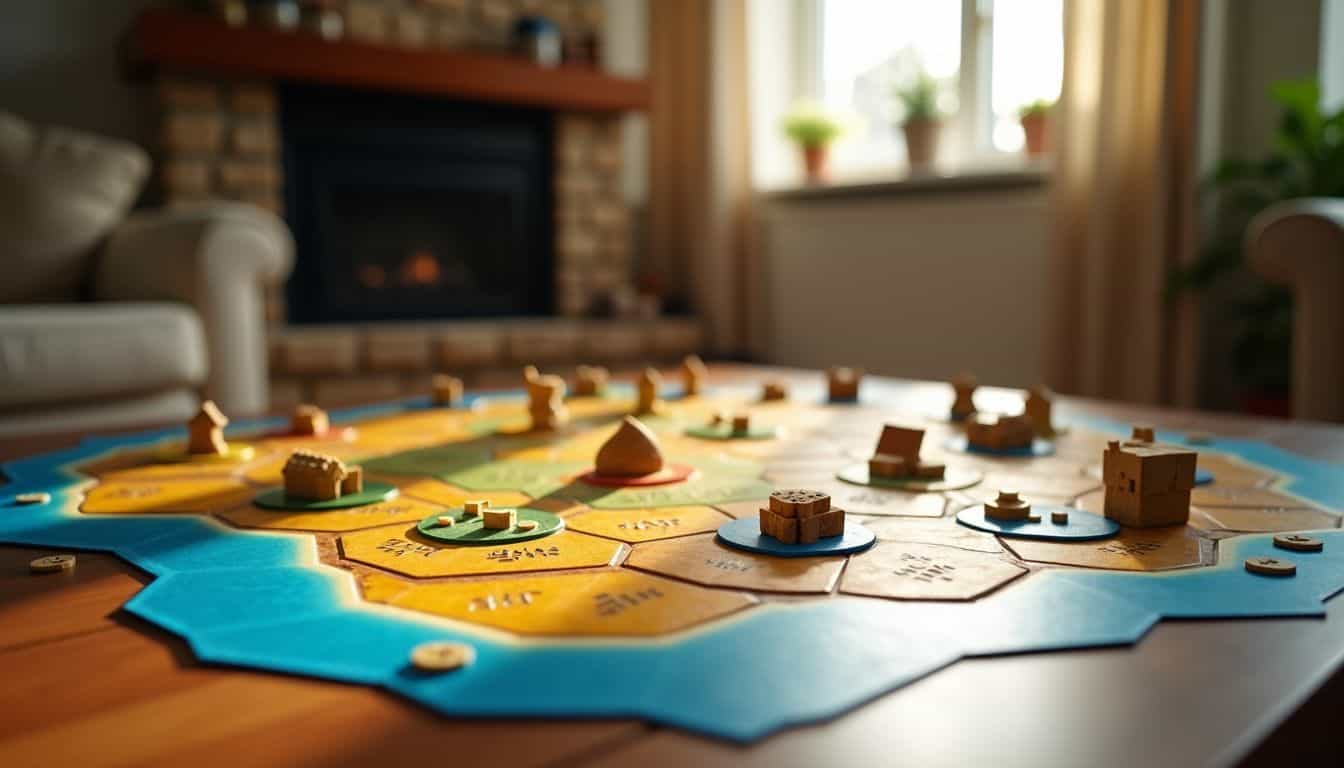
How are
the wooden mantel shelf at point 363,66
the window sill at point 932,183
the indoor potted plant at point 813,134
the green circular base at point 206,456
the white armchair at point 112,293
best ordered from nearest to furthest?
1. the green circular base at point 206,456
2. the white armchair at point 112,293
3. the wooden mantel shelf at point 363,66
4. the window sill at point 932,183
5. the indoor potted plant at point 813,134

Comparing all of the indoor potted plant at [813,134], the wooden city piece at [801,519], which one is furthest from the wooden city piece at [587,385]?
the indoor potted plant at [813,134]

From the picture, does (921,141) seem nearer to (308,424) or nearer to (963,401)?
(963,401)

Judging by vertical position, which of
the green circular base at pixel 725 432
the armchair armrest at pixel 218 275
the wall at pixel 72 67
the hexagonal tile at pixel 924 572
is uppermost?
the wall at pixel 72 67

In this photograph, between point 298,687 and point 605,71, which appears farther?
point 605,71

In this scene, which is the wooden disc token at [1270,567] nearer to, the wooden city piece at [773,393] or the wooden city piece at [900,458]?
the wooden city piece at [900,458]

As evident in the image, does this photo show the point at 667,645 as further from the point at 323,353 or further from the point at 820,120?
the point at 820,120

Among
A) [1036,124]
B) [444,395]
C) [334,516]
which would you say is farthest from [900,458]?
[1036,124]

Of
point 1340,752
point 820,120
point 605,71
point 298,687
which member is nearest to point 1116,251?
point 820,120
